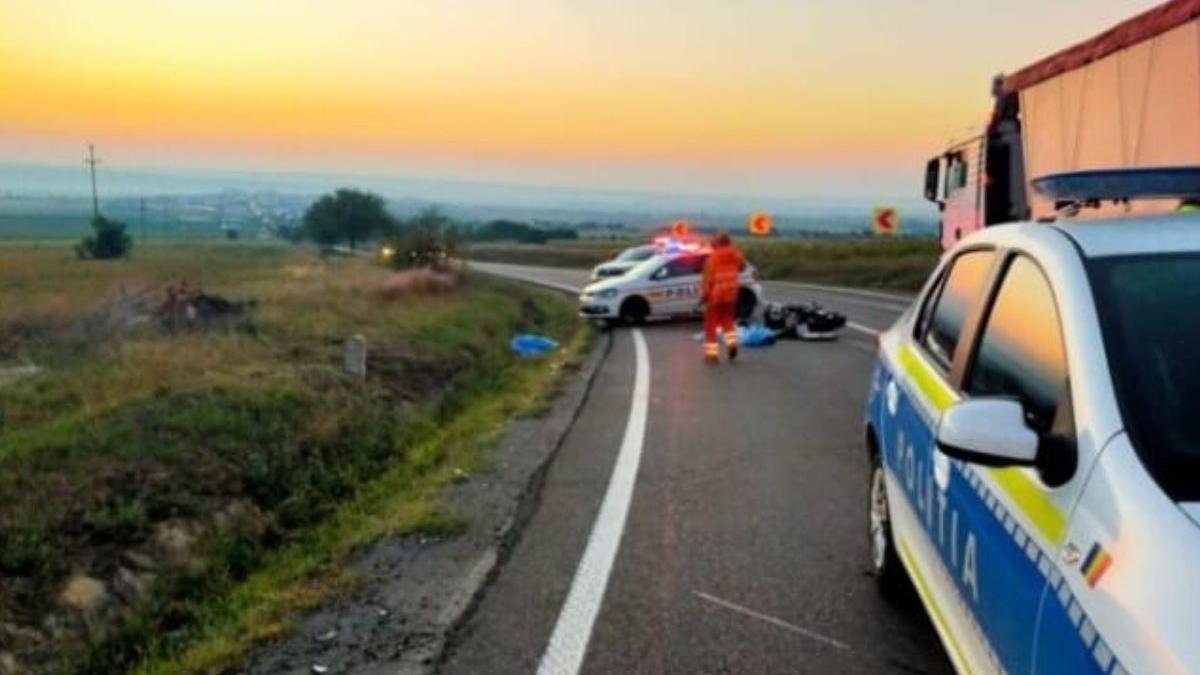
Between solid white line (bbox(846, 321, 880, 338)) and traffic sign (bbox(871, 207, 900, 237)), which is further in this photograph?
traffic sign (bbox(871, 207, 900, 237))

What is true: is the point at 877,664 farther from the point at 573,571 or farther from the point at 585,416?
the point at 585,416

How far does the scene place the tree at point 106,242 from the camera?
90.9m

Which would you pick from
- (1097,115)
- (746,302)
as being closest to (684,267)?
(746,302)

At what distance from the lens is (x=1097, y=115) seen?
10.1 metres

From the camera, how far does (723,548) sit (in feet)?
20.4

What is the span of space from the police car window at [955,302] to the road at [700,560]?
3.88 ft

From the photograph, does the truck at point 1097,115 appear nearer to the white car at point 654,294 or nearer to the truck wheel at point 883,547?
the truck wheel at point 883,547

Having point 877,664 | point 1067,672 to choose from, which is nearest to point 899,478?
point 877,664

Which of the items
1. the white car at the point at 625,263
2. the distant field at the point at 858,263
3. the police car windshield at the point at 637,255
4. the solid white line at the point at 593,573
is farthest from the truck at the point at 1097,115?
the police car windshield at the point at 637,255

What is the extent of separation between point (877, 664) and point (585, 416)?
6.61 metres

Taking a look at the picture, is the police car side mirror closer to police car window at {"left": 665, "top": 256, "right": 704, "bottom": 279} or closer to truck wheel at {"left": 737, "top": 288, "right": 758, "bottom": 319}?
truck wheel at {"left": 737, "top": 288, "right": 758, "bottom": 319}

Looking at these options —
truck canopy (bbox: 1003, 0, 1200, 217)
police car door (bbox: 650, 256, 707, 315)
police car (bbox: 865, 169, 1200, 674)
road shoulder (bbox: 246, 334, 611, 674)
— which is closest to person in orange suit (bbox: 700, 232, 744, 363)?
truck canopy (bbox: 1003, 0, 1200, 217)

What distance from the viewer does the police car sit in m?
2.20

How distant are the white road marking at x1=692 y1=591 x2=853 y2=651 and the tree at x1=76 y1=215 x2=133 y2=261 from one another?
9174 cm
